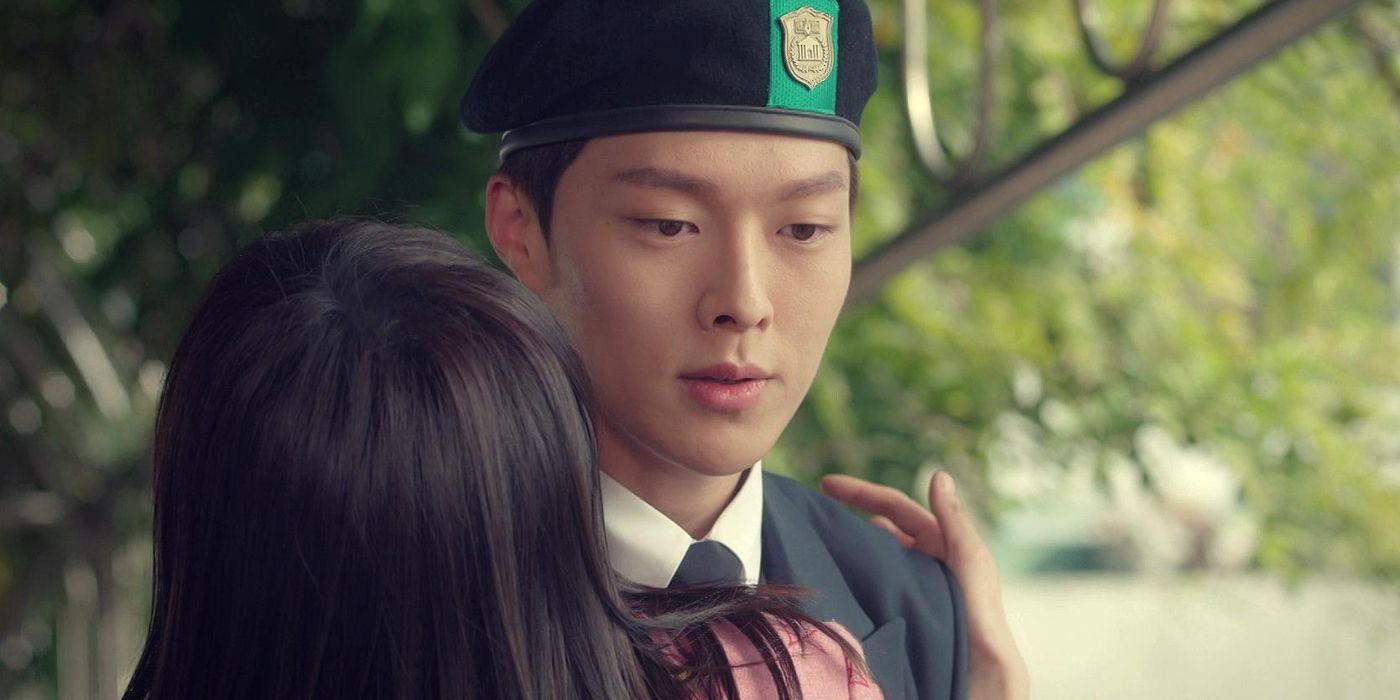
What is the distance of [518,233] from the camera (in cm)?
131

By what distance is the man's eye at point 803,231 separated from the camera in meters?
1.22

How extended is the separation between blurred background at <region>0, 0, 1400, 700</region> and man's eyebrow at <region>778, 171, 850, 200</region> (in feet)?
2.27

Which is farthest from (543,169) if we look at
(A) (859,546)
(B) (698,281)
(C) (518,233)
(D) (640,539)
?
(A) (859,546)

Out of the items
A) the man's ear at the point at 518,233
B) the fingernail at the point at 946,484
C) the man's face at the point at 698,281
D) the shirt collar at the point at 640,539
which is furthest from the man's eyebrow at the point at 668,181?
the fingernail at the point at 946,484

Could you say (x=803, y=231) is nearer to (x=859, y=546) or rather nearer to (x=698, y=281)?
(x=698, y=281)

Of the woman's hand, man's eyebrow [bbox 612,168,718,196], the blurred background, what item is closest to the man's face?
man's eyebrow [bbox 612,168,718,196]

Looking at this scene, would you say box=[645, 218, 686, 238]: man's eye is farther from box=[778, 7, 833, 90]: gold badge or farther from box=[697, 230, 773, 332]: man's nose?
box=[778, 7, 833, 90]: gold badge

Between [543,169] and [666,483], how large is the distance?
0.84ft

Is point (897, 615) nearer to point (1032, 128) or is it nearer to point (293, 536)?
point (293, 536)

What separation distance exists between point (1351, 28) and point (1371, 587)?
1.44m

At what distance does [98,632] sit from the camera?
11.9 ft

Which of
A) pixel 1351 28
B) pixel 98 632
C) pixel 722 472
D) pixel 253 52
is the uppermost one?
pixel 1351 28

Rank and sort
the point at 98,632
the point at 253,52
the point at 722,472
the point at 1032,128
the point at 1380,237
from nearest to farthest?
the point at 722,472
the point at 253,52
the point at 1032,128
the point at 1380,237
the point at 98,632

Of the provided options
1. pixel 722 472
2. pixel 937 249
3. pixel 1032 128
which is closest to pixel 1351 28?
pixel 1032 128
